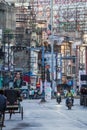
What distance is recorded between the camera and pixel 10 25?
81125 mm

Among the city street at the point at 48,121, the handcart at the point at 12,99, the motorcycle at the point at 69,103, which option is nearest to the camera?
the city street at the point at 48,121

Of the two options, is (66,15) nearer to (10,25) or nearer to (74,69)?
(10,25)

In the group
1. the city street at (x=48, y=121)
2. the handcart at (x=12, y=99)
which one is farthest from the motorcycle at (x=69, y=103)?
the handcart at (x=12, y=99)

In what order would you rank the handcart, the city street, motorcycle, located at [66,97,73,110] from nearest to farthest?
1. the city street
2. the handcart
3. motorcycle, located at [66,97,73,110]

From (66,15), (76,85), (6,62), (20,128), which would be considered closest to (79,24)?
(66,15)

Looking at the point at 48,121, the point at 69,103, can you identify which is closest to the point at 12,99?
the point at 48,121

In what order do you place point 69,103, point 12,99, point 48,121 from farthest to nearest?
point 69,103
point 12,99
point 48,121

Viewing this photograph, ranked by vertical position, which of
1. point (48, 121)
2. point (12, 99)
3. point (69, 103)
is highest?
point (12, 99)

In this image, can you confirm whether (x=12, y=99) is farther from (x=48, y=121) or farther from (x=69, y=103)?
(x=69, y=103)

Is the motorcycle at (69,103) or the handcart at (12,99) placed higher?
the handcart at (12,99)

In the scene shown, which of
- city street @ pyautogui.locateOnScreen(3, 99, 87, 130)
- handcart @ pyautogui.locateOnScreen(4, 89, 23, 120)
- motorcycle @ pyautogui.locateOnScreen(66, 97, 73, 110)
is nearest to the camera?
city street @ pyautogui.locateOnScreen(3, 99, 87, 130)

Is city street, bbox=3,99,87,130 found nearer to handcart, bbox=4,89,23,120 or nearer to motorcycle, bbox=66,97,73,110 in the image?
handcart, bbox=4,89,23,120

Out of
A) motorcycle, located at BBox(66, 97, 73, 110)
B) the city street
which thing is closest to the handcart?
the city street

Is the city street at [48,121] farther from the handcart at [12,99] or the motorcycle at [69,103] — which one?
the motorcycle at [69,103]
